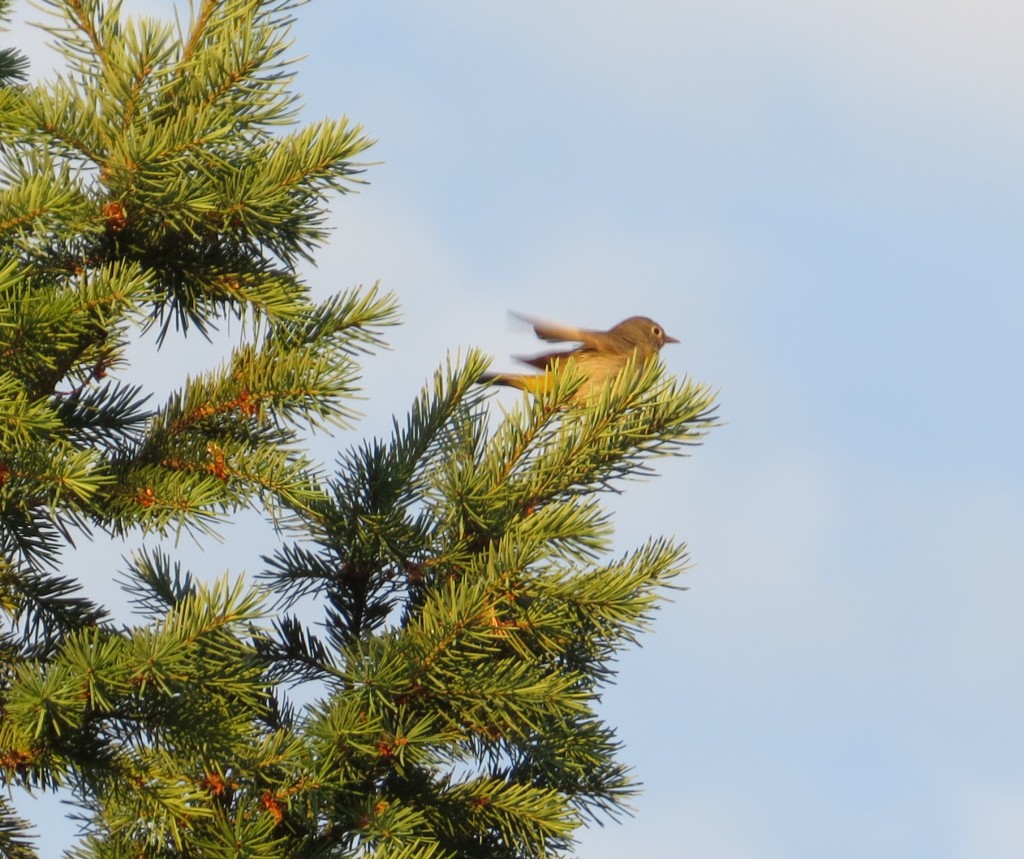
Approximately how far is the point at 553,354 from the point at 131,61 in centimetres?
218

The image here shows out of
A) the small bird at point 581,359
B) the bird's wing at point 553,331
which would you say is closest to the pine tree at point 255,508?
the small bird at point 581,359

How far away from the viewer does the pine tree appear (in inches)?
96.4

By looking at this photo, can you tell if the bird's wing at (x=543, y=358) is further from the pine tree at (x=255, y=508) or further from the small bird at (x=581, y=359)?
the pine tree at (x=255, y=508)

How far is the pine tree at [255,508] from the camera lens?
245 centimetres

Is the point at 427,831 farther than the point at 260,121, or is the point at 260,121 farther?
the point at 260,121

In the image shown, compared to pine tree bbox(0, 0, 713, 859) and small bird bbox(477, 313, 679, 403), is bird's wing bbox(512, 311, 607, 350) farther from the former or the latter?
pine tree bbox(0, 0, 713, 859)

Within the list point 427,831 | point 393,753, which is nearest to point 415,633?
point 393,753

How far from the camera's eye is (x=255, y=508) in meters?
2.79

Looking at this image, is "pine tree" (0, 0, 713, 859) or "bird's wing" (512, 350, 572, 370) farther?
"bird's wing" (512, 350, 572, 370)

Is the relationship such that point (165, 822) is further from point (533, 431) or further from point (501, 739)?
point (533, 431)

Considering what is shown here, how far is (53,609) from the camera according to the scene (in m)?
2.94

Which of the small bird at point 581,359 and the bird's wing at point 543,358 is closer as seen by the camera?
the small bird at point 581,359

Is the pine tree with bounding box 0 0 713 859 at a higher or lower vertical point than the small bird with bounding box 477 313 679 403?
lower

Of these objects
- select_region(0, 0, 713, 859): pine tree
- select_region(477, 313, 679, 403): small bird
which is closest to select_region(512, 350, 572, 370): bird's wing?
select_region(477, 313, 679, 403): small bird
